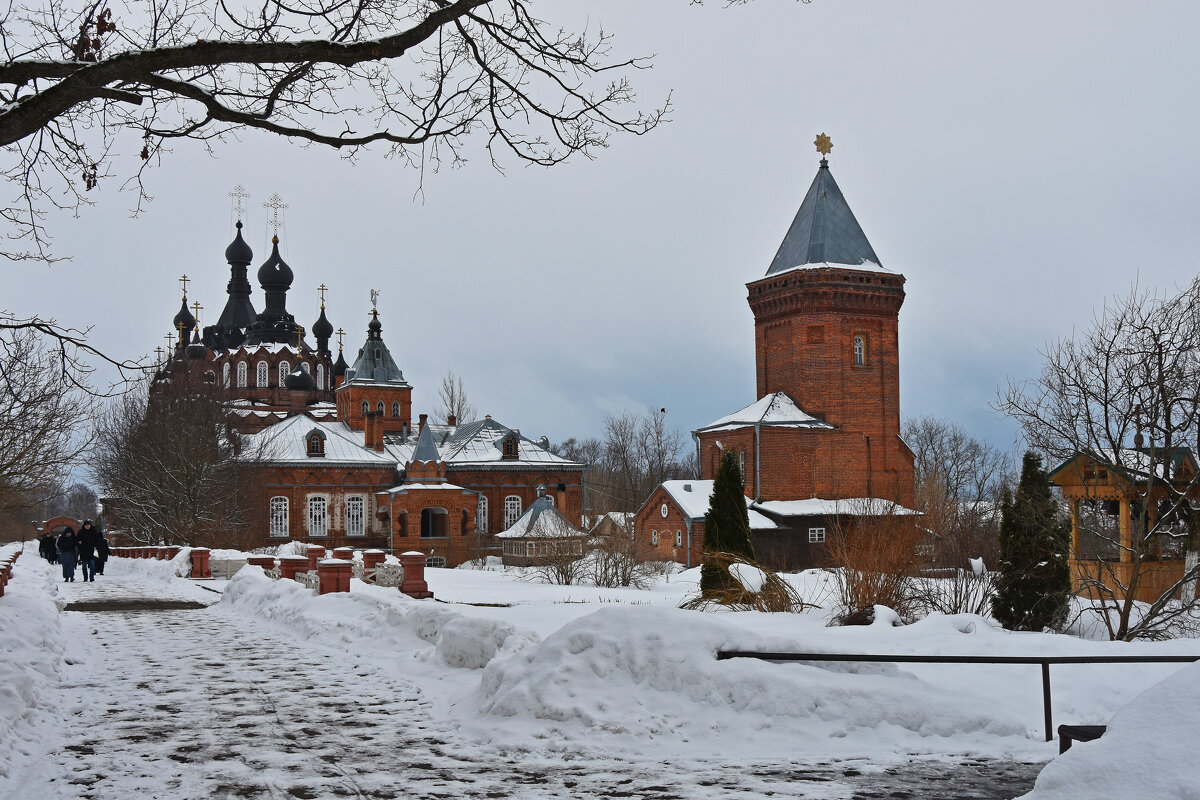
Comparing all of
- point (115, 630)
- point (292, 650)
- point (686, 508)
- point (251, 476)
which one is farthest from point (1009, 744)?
point (251, 476)

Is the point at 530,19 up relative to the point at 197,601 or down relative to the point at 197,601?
up

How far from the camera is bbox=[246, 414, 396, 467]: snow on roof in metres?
53.1

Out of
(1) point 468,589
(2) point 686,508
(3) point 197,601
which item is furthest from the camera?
(2) point 686,508

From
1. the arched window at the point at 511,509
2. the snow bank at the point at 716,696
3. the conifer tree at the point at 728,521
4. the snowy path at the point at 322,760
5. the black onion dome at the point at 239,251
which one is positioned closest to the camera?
the snowy path at the point at 322,760

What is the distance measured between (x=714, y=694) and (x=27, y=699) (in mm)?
5558

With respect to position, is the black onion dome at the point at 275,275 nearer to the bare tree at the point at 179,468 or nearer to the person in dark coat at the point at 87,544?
the bare tree at the point at 179,468

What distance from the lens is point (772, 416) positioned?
41.1 m

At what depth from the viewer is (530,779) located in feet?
21.3

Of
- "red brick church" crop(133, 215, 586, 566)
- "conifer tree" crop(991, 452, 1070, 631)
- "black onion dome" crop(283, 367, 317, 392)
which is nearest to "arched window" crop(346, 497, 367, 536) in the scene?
"red brick church" crop(133, 215, 586, 566)

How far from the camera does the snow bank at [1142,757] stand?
3.62m

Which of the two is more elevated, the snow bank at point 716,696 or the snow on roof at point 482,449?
the snow on roof at point 482,449

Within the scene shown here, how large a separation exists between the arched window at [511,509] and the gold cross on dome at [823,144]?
24899 millimetres

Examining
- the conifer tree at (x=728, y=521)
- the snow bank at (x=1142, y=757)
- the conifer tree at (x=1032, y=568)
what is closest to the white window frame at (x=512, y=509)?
the conifer tree at (x=728, y=521)

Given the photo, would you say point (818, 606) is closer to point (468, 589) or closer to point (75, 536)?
point (468, 589)
